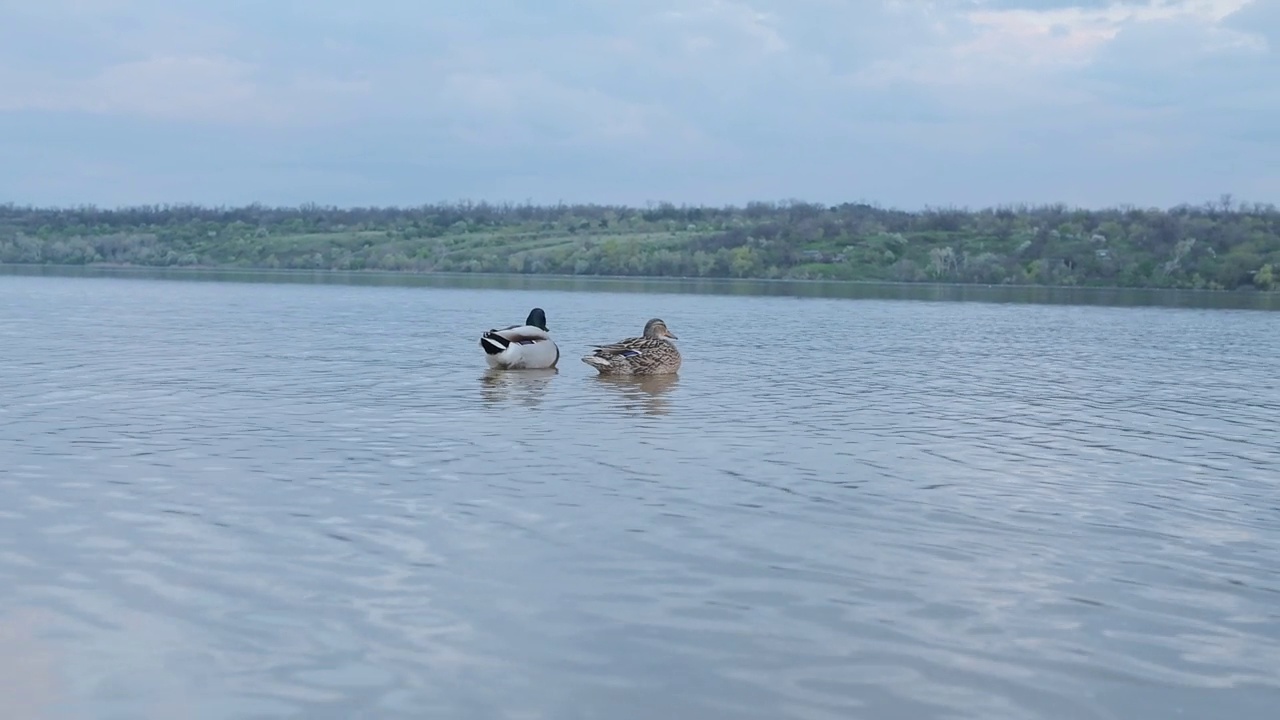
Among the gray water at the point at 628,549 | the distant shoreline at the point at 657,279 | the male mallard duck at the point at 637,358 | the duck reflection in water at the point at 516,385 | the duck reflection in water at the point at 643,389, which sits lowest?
the gray water at the point at 628,549

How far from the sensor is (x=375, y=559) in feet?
25.6

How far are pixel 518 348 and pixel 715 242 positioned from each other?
7340 centimetres

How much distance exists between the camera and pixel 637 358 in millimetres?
19344

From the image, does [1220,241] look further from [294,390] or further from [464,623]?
[464,623]

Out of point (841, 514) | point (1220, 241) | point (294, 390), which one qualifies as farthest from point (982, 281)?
point (841, 514)

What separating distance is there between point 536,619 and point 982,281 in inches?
2881

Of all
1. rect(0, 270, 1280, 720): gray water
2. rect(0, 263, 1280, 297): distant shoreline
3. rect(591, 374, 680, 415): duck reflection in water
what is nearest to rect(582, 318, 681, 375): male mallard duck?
rect(591, 374, 680, 415): duck reflection in water

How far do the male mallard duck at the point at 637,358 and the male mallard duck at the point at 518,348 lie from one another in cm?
75

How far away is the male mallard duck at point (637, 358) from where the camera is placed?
19.4 m

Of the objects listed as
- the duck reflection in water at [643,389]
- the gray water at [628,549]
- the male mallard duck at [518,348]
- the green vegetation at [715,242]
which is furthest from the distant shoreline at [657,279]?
the gray water at [628,549]

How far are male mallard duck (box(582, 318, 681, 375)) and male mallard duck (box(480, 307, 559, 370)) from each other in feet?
2.46

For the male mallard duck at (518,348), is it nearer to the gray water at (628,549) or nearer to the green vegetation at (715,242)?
the gray water at (628,549)

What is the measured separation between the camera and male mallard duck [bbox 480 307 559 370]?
19.8m

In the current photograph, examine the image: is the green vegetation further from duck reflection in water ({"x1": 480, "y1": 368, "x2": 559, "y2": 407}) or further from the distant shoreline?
duck reflection in water ({"x1": 480, "y1": 368, "x2": 559, "y2": 407})
